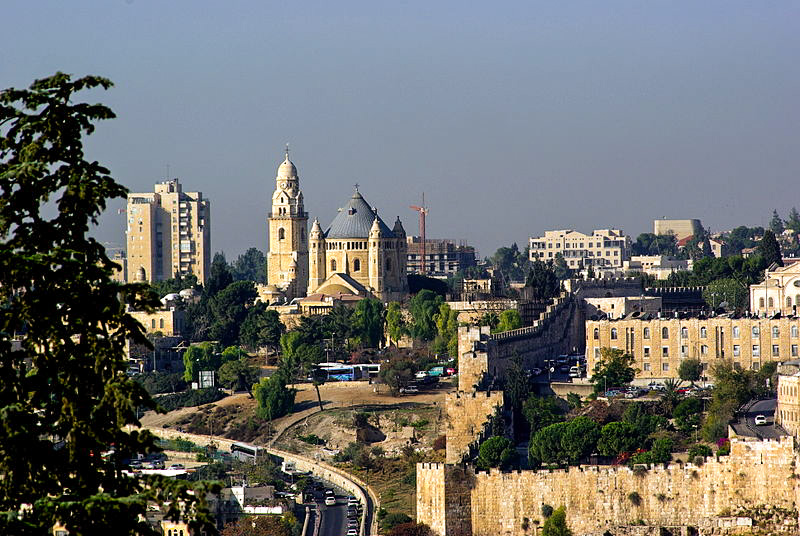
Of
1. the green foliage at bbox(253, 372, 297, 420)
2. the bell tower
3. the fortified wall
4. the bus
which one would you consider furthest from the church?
the fortified wall

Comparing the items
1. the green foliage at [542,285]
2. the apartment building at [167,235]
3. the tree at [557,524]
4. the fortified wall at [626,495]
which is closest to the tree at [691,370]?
the fortified wall at [626,495]

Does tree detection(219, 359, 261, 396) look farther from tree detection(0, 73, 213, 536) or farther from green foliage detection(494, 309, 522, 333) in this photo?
tree detection(0, 73, 213, 536)

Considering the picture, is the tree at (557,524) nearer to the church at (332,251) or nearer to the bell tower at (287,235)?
the church at (332,251)

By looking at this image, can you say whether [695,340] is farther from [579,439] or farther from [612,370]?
[579,439]

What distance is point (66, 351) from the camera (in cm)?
1780

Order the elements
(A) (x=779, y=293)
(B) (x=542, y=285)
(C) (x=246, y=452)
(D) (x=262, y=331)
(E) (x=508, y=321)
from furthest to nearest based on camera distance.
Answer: (B) (x=542, y=285) → (D) (x=262, y=331) → (E) (x=508, y=321) → (A) (x=779, y=293) → (C) (x=246, y=452)

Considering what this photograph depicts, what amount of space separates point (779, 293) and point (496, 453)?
3657cm

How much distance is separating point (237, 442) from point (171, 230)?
361ft

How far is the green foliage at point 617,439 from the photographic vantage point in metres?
56.8

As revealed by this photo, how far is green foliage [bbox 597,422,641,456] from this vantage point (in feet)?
186

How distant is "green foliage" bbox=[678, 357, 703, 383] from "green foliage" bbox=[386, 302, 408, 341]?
3155 cm

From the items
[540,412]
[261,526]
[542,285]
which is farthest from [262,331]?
[261,526]

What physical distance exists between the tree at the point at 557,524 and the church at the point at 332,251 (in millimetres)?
64960

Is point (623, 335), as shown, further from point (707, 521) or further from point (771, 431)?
point (707, 521)
